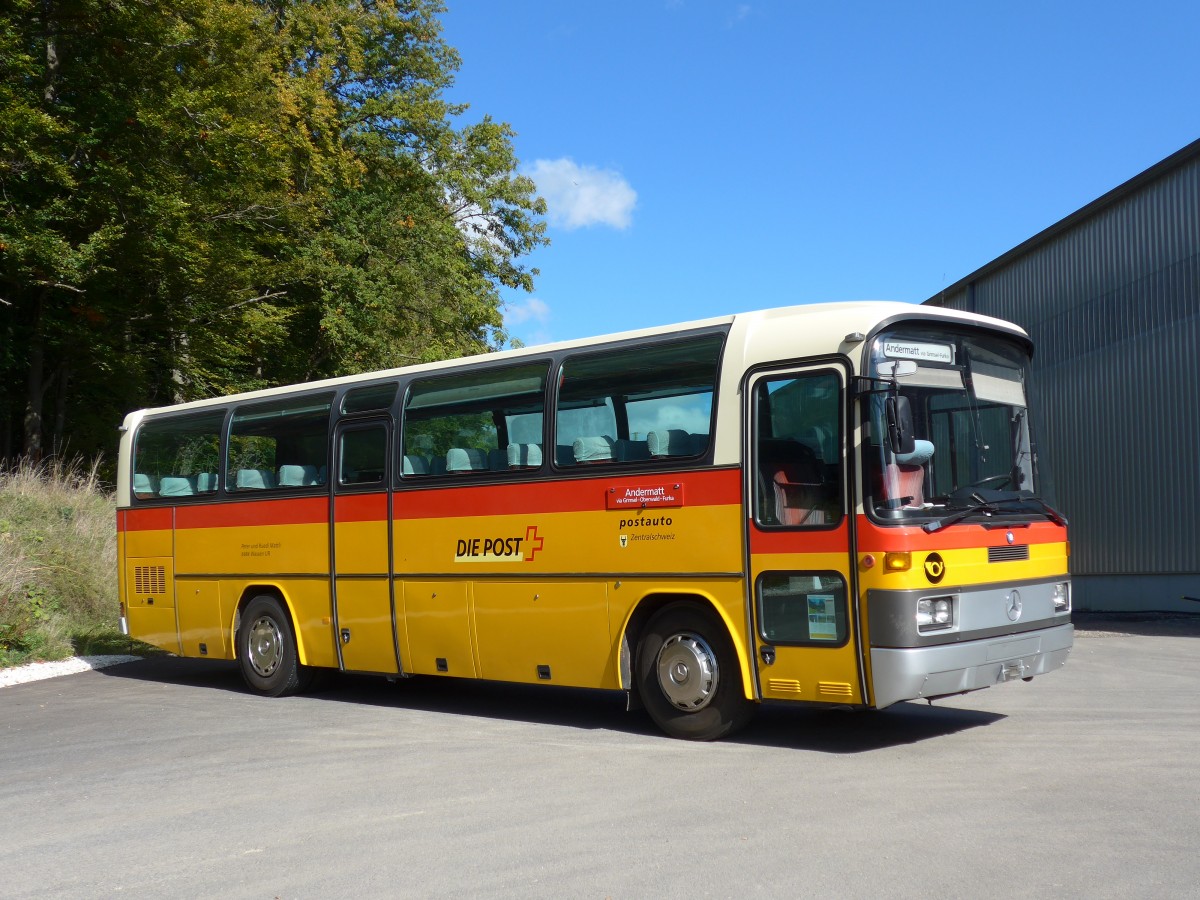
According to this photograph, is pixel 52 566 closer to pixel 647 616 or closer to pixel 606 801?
pixel 647 616

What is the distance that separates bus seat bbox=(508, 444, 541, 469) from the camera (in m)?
10.4

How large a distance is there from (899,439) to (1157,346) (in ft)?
50.5

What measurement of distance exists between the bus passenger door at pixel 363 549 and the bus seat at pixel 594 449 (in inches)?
94.6

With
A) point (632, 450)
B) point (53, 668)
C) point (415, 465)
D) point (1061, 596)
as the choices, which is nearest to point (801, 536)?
point (632, 450)

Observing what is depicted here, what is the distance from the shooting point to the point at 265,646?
42.8 ft

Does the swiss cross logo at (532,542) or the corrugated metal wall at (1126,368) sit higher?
the corrugated metal wall at (1126,368)

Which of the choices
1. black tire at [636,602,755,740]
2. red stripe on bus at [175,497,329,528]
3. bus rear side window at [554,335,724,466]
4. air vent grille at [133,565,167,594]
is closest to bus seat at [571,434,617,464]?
bus rear side window at [554,335,724,466]

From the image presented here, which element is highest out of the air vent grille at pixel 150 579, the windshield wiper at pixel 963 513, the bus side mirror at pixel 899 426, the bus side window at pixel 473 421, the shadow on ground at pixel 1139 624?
the bus side window at pixel 473 421

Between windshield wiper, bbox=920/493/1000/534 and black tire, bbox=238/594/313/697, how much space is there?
7091 millimetres

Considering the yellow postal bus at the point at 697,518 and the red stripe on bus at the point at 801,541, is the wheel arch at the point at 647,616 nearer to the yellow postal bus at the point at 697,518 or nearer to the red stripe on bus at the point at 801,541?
the yellow postal bus at the point at 697,518

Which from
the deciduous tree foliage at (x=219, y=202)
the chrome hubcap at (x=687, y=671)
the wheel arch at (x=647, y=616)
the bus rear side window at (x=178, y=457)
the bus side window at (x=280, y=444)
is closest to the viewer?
the wheel arch at (x=647, y=616)

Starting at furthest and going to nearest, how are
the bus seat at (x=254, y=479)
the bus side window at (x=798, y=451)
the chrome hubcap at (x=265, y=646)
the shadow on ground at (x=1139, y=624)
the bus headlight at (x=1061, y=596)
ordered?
1. the shadow on ground at (x=1139, y=624)
2. the bus seat at (x=254, y=479)
3. the chrome hubcap at (x=265, y=646)
4. the bus headlight at (x=1061, y=596)
5. the bus side window at (x=798, y=451)

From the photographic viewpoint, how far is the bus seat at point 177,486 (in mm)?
13969

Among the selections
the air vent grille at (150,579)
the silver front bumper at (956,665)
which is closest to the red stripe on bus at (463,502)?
the air vent grille at (150,579)
